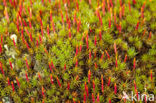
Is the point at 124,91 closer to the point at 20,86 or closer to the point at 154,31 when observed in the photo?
the point at 154,31

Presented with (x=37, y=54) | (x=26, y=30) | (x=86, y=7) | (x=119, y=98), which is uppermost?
(x=86, y=7)

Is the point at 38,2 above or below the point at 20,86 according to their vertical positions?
above

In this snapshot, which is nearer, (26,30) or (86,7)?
(26,30)

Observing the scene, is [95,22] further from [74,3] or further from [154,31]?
[154,31]

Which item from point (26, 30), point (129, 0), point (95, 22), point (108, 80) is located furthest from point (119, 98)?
point (129, 0)

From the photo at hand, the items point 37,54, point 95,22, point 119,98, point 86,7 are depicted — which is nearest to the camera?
point 119,98

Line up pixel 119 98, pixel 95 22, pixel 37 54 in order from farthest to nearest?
pixel 95 22 → pixel 37 54 → pixel 119 98
